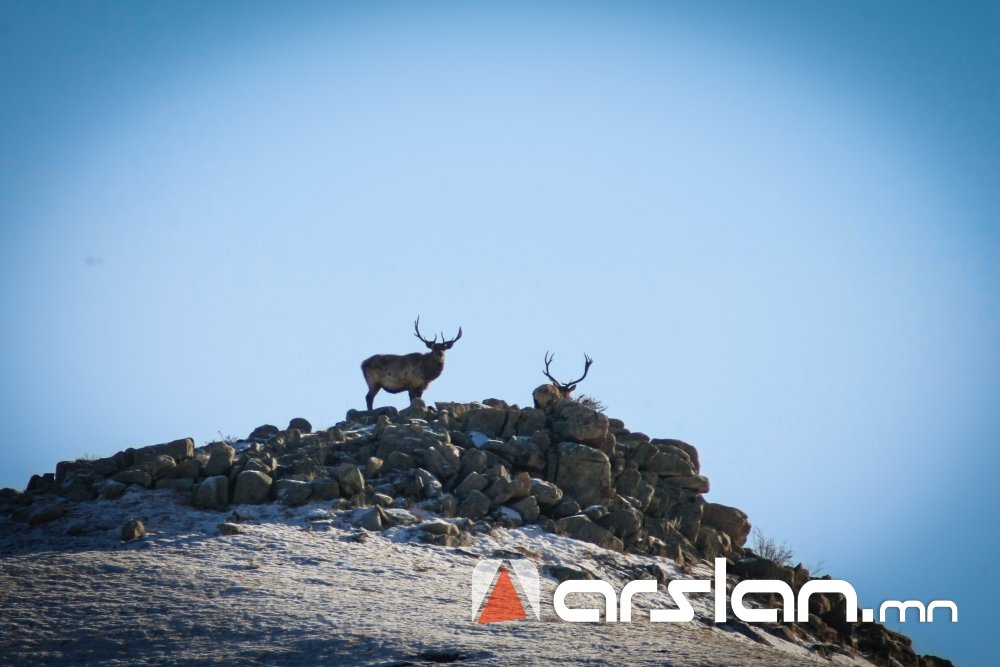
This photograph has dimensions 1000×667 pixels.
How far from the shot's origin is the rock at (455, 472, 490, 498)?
22422 mm

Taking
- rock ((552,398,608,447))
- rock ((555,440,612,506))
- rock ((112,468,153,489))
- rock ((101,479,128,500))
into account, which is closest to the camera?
rock ((101,479,128,500))

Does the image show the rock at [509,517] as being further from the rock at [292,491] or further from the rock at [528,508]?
the rock at [292,491]

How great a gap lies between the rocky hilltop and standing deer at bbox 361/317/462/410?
4.29 meters

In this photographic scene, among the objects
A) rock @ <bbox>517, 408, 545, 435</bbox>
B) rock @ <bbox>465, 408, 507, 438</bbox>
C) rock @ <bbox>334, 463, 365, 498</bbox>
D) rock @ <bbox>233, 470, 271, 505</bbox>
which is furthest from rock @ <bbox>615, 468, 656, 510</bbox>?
rock @ <bbox>233, 470, 271, 505</bbox>

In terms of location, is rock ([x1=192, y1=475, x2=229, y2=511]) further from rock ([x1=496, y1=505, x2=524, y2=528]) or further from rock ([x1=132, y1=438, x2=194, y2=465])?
rock ([x1=496, y1=505, x2=524, y2=528])

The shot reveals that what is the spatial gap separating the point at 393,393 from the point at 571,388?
205 inches

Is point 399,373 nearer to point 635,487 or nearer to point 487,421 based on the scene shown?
point 487,421

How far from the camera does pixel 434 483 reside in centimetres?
2231

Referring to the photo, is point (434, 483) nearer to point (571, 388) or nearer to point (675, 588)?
point (675, 588)

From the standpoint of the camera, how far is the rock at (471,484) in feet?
73.6

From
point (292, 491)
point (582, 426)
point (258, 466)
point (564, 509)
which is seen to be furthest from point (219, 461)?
point (582, 426)

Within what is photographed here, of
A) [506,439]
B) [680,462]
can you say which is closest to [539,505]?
[506,439]

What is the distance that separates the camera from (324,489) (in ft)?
69.8

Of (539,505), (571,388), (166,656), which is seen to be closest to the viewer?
(166,656)
